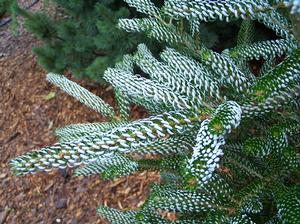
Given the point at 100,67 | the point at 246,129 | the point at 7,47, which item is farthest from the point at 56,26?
the point at 246,129

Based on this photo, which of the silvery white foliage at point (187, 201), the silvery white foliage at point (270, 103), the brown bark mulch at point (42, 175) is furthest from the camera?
the brown bark mulch at point (42, 175)

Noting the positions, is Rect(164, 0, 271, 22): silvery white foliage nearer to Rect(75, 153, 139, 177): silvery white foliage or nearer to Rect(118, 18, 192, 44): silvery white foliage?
Rect(118, 18, 192, 44): silvery white foliage

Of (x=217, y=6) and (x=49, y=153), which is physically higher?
(x=217, y=6)

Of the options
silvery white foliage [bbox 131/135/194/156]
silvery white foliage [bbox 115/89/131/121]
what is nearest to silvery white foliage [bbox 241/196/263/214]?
silvery white foliage [bbox 131/135/194/156]

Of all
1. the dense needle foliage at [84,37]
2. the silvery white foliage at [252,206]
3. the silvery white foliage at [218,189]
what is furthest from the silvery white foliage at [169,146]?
the dense needle foliage at [84,37]

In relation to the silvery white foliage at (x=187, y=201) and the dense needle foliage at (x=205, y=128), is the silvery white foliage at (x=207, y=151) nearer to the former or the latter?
the dense needle foliage at (x=205, y=128)

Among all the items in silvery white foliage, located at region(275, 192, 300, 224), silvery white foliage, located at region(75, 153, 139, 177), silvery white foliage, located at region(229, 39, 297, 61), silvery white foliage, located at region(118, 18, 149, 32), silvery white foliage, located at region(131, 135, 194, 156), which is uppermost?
silvery white foliage, located at region(229, 39, 297, 61)

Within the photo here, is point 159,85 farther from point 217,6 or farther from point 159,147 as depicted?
point 217,6
